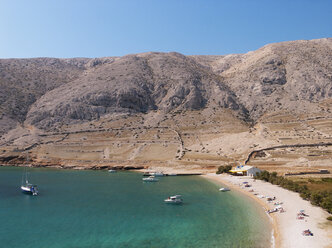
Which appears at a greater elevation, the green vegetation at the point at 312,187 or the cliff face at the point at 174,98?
the cliff face at the point at 174,98

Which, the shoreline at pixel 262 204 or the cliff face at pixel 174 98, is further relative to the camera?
the cliff face at pixel 174 98

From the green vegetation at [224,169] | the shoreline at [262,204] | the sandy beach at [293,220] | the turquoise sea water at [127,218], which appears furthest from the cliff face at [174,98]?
the turquoise sea water at [127,218]

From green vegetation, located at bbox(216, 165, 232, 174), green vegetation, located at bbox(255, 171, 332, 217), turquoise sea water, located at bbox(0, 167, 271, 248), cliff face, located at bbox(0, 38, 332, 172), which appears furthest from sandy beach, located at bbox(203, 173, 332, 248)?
cliff face, located at bbox(0, 38, 332, 172)

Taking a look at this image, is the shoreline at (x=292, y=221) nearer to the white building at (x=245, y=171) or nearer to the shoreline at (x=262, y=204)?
the shoreline at (x=262, y=204)

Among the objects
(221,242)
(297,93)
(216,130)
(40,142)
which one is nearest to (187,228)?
(221,242)

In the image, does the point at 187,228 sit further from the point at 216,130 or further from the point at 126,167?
the point at 216,130

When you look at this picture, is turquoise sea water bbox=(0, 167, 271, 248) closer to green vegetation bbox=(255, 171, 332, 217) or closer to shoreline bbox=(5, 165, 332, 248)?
shoreline bbox=(5, 165, 332, 248)
